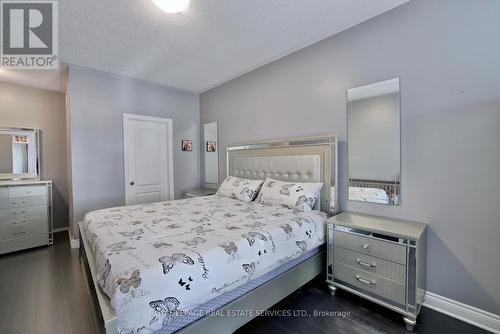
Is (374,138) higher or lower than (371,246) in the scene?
higher

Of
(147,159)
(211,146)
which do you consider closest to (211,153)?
(211,146)

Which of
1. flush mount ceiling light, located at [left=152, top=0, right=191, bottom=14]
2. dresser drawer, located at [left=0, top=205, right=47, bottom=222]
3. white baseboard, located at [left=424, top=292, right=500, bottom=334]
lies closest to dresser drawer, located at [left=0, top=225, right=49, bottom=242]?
dresser drawer, located at [left=0, top=205, right=47, bottom=222]

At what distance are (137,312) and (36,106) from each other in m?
4.56

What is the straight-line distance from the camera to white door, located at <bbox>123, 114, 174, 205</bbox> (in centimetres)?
368

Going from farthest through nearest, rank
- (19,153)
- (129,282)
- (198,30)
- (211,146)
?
(211,146)
(19,153)
(198,30)
(129,282)

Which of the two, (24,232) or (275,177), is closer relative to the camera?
(275,177)

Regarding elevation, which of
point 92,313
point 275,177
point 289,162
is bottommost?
point 92,313

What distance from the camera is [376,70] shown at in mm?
2215

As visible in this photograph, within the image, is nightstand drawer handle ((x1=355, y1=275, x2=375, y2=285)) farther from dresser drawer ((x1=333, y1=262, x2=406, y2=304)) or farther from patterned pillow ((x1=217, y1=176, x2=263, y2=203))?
patterned pillow ((x1=217, y1=176, x2=263, y2=203))

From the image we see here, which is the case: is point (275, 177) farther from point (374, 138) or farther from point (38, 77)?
point (38, 77)

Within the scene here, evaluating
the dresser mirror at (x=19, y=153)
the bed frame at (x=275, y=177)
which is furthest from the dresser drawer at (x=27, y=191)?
the bed frame at (x=275, y=177)

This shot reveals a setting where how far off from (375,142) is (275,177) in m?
1.29

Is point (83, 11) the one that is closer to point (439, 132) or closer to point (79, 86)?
point (79, 86)

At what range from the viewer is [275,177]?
3.04 m
